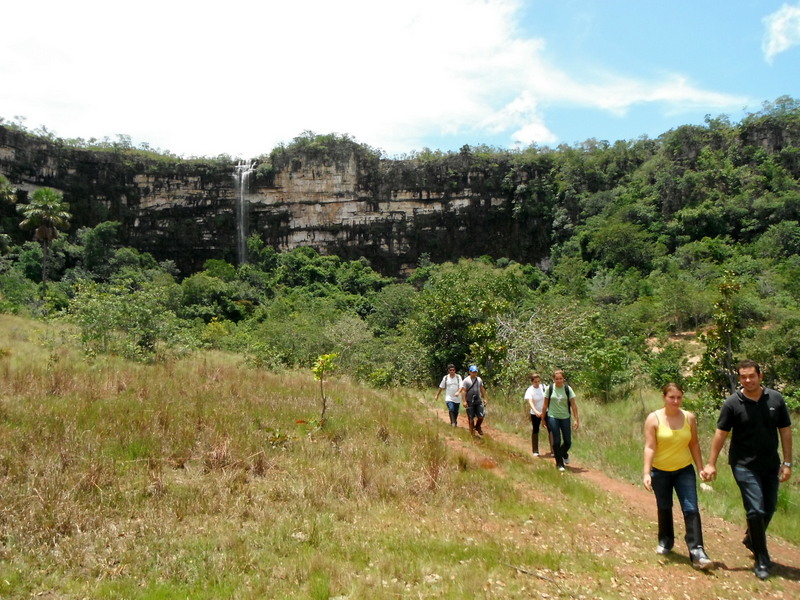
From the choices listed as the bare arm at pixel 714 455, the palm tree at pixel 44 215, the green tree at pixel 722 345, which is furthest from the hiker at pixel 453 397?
the palm tree at pixel 44 215

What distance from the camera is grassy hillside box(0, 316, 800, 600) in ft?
13.0

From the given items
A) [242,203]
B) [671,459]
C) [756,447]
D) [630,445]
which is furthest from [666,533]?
[242,203]

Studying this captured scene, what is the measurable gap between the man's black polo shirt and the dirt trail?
85 cm

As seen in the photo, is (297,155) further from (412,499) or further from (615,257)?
(412,499)

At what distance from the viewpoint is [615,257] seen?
40.8 metres

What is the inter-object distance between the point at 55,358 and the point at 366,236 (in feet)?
133

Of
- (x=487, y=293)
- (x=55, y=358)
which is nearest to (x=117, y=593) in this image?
(x=55, y=358)

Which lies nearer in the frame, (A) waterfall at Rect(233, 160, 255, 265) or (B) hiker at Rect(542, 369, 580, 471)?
(B) hiker at Rect(542, 369, 580, 471)

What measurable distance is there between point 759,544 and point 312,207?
48299mm

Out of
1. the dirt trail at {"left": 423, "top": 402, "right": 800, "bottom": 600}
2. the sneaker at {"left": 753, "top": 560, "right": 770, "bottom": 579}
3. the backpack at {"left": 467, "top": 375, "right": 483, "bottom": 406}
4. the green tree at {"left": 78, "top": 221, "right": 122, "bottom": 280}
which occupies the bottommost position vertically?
the dirt trail at {"left": 423, "top": 402, "right": 800, "bottom": 600}

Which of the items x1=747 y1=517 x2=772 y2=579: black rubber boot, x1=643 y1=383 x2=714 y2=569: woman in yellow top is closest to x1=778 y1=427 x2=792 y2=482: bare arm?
x1=747 y1=517 x2=772 y2=579: black rubber boot

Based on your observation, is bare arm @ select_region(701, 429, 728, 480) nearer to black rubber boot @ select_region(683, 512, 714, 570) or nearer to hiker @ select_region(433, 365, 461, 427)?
Answer: black rubber boot @ select_region(683, 512, 714, 570)

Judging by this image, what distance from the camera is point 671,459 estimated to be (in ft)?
15.4

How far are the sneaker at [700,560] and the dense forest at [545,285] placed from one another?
27.5 ft
